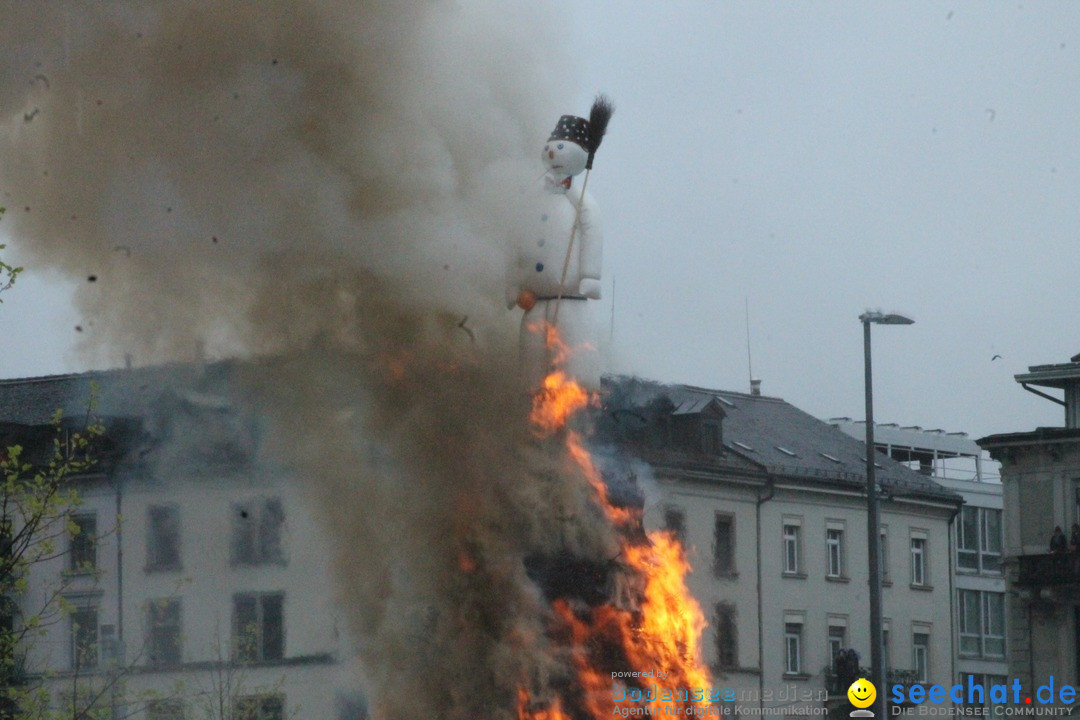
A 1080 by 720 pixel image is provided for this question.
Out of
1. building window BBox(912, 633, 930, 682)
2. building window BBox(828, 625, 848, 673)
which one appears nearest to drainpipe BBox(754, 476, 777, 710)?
building window BBox(828, 625, 848, 673)

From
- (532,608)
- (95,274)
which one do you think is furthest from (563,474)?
(95,274)

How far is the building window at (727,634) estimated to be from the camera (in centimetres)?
5153

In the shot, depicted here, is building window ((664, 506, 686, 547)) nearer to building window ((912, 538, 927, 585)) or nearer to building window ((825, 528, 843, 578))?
building window ((825, 528, 843, 578))

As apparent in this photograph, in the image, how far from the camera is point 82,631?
41.5 m

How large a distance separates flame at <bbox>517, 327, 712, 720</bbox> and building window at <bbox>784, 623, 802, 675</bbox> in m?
27.3

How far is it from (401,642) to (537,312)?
5596 millimetres

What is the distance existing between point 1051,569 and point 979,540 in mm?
17079

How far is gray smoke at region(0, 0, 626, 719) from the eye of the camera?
2498 centimetres

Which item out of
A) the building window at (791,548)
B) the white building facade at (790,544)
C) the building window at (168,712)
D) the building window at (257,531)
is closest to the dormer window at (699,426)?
the white building facade at (790,544)

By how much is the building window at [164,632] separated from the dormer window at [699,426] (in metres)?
14.8

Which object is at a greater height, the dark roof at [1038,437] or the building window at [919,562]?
the dark roof at [1038,437]

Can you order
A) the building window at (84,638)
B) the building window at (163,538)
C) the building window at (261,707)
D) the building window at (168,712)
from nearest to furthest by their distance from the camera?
the building window at (163,538)
the building window at (84,638)
the building window at (168,712)
the building window at (261,707)

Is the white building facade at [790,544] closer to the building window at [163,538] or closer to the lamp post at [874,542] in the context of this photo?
the lamp post at [874,542]

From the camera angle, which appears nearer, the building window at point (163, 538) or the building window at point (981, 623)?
the building window at point (163, 538)
